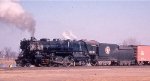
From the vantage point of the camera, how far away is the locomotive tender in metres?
40.8

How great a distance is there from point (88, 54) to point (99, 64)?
236cm

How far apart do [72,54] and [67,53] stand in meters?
0.70

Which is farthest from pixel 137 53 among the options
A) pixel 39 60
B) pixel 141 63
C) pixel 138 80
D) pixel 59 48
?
pixel 138 80

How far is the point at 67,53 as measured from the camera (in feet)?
139

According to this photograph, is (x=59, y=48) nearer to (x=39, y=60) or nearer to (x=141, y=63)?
(x=39, y=60)

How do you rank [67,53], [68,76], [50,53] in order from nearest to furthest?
[68,76]
[50,53]
[67,53]

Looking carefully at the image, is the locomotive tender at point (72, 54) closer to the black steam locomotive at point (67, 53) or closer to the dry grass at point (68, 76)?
the black steam locomotive at point (67, 53)

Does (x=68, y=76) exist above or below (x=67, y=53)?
below

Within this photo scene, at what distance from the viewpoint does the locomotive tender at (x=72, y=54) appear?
1608 inches

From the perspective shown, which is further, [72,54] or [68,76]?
[72,54]

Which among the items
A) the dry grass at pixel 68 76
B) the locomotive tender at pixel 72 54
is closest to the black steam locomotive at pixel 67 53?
the locomotive tender at pixel 72 54

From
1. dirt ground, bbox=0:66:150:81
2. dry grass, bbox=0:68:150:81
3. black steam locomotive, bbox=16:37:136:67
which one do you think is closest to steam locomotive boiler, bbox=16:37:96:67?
black steam locomotive, bbox=16:37:136:67

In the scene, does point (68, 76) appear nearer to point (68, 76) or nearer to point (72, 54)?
point (68, 76)

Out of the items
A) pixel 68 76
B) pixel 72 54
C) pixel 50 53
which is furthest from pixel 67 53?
pixel 68 76
